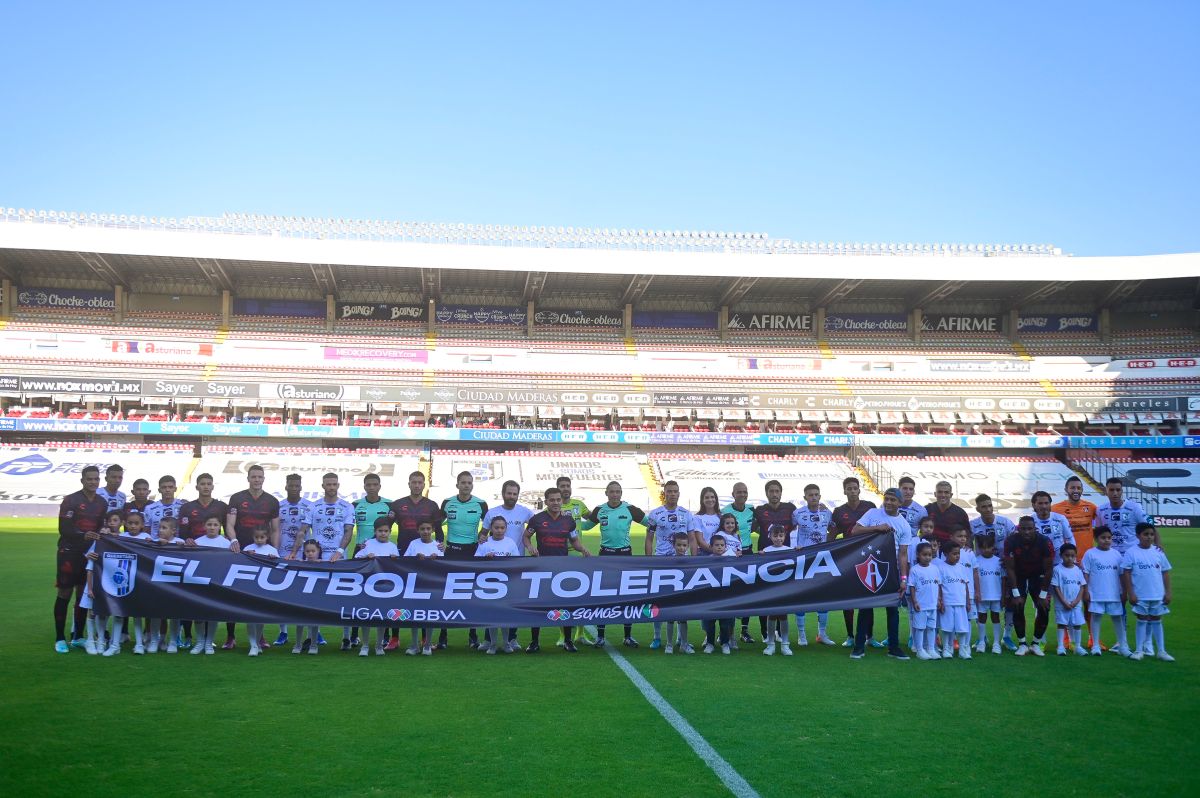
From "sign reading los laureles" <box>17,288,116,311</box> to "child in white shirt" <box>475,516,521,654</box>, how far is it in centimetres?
3779

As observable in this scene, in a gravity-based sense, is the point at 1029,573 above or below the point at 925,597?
above

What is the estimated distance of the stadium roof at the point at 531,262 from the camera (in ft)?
117

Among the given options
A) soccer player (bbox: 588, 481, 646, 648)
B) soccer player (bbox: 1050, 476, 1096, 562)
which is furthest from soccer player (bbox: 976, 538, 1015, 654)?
soccer player (bbox: 588, 481, 646, 648)

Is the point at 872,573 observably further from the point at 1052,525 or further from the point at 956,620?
the point at 1052,525

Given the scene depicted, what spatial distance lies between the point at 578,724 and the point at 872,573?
4.23 m

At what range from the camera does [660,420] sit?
38875mm

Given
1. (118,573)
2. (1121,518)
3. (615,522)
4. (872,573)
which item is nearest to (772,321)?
(1121,518)

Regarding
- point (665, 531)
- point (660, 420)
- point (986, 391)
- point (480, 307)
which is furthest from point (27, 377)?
point (986, 391)

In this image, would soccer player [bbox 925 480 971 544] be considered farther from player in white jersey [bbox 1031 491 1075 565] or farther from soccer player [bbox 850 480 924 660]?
player in white jersey [bbox 1031 491 1075 565]

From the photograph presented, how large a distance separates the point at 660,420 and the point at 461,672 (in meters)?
31.4

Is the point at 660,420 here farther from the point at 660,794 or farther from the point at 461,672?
the point at 660,794

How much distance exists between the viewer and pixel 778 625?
30.5 ft

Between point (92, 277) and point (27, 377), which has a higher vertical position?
point (92, 277)

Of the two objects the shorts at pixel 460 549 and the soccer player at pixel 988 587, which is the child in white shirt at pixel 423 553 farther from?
the soccer player at pixel 988 587
